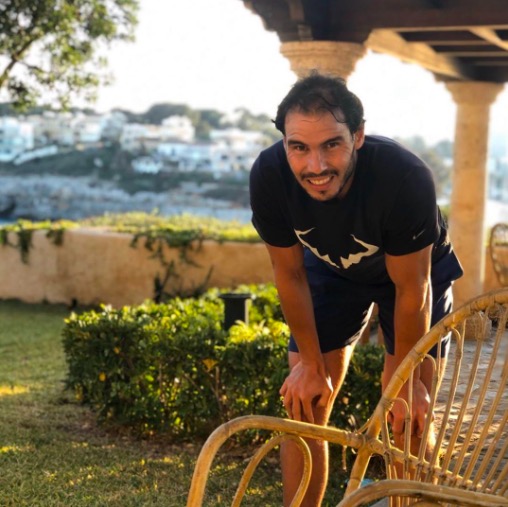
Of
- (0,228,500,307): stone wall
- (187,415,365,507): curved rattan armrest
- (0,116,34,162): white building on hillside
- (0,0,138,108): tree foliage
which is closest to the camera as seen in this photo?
(187,415,365,507): curved rattan armrest

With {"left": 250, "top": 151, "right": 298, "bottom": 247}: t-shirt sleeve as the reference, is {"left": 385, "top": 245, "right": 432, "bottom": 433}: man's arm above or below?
below

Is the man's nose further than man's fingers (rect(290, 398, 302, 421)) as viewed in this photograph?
No

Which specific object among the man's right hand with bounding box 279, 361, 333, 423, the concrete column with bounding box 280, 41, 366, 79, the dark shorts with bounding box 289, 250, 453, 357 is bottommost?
the man's right hand with bounding box 279, 361, 333, 423

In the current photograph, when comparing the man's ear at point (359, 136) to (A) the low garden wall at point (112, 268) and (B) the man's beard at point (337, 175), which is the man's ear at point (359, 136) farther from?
(A) the low garden wall at point (112, 268)

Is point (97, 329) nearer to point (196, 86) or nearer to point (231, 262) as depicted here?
point (231, 262)

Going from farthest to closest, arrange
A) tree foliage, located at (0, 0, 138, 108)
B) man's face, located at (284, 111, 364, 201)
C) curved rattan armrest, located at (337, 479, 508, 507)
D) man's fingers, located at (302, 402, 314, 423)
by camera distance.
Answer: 1. tree foliage, located at (0, 0, 138, 108)
2. man's fingers, located at (302, 402, 314, 423)
3. man's face, located at (284, 111, 364, 201)
4. curved rattan armrest, located at (337, 479, 508, 507)

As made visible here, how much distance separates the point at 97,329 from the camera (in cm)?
545

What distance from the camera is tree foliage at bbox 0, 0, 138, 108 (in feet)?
44.0

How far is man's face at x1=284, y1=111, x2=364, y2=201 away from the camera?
2.55 m

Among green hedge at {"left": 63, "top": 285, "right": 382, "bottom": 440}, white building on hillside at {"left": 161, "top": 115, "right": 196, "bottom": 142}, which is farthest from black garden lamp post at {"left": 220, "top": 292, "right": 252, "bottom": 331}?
white building on hillside at {"left": 161, "top": 115, "right": 196, "bottom": 142}

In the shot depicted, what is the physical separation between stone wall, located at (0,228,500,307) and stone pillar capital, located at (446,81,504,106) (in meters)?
1.57

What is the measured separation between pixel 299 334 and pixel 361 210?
46 cm

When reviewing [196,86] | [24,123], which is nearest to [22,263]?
[196,86]

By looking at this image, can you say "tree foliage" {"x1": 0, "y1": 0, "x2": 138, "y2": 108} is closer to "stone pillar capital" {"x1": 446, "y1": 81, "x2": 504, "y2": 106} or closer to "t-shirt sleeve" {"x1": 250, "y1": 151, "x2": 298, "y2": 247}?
"stone pillar capital" {"x1": 446, "y1": 81, "x2": 504, "y2": 106}
